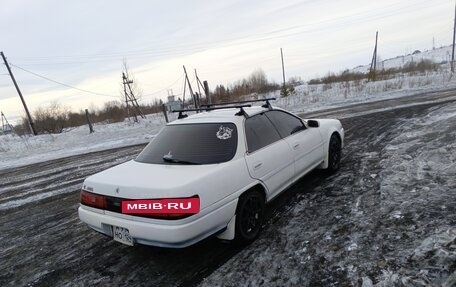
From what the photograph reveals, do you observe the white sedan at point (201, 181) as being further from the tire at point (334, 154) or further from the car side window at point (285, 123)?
the tire at point (334, 154)

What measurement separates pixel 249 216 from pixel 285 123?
67.6 inches

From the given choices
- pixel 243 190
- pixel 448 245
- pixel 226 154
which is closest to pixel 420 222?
pixel 448 245

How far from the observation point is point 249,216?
3.89 metres

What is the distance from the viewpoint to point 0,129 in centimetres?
4684

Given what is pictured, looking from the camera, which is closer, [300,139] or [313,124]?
[300,139]

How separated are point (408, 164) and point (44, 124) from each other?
2894cm

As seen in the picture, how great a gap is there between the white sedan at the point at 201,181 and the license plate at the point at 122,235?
0.04 feet

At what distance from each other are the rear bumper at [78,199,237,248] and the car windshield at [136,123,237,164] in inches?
24.0

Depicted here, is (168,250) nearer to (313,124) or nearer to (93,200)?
(93,200)

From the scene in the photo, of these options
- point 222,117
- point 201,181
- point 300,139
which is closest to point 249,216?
point 201,181

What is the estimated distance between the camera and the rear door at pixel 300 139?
4.84 m

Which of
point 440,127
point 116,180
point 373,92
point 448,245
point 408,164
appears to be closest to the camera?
point 448,245

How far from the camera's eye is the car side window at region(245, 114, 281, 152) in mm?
4164

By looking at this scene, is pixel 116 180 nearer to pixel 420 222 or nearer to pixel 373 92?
pixel 420 222
